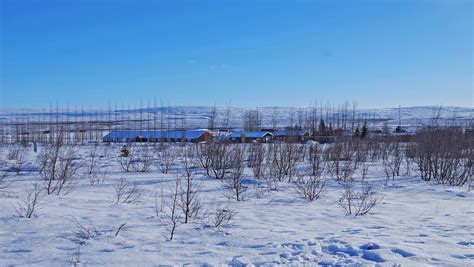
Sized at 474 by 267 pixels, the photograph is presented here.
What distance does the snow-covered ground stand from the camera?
4.79 meters

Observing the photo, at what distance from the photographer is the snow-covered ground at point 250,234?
4785mm

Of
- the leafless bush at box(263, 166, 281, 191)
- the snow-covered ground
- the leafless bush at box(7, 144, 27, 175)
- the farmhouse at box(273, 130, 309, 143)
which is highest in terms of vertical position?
the farmhouse at box(273, 130, 309, 143)

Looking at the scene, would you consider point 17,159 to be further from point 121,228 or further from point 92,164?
point 121,228

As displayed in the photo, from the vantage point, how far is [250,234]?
587cm

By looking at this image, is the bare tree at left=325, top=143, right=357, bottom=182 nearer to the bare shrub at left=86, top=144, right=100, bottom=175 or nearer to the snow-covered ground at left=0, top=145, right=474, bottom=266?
the snow-covered ground at left=0, top=145, right=474, bottom=266

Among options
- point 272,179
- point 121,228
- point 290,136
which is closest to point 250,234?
point 121,228

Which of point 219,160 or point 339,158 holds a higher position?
point 219,160

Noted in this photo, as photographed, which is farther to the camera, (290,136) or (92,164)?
(290,136)

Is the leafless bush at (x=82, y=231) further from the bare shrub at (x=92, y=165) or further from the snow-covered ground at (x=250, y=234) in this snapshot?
the bare shrub at (x=92, y=165)

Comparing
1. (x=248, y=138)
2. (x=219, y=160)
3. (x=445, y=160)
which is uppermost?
(x=445, y=160)

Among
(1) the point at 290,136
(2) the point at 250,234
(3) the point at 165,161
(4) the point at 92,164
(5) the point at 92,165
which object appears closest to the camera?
(2) the point at 250,234

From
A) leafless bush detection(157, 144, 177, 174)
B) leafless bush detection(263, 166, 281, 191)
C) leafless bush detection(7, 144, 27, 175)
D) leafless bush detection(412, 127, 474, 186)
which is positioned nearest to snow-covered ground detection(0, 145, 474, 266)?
leafless bush detection(263, 166, 281, 191)

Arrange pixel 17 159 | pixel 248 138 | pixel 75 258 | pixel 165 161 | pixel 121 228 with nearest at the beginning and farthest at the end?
pixel 75 258
pixel 121 228
pixel 165 161
pixel 17 159
pixel 248 138

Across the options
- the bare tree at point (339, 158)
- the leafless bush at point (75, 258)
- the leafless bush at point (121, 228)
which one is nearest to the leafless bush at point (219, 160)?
the bare tree at point (339, 158)
